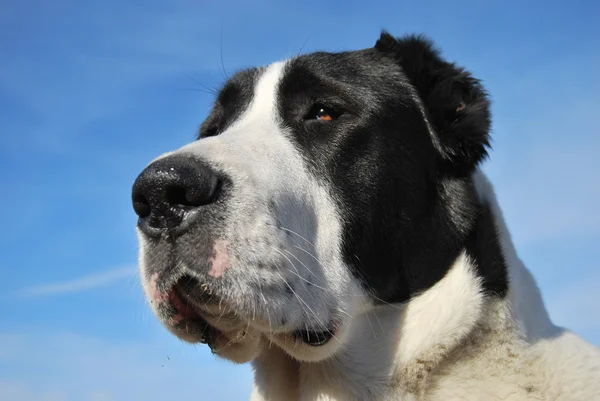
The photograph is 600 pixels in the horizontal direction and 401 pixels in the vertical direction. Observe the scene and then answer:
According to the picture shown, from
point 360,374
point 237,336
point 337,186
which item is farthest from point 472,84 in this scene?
point 237,336

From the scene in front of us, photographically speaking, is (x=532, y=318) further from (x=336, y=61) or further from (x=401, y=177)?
(x=336, y=61)

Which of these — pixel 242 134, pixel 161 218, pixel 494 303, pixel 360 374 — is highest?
pixel 242 134

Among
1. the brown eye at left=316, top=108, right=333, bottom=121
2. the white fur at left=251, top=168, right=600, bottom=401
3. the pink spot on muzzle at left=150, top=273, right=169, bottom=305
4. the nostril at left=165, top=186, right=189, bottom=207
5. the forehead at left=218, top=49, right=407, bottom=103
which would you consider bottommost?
the white fur at left=251, top=168, right=600, bottom=401

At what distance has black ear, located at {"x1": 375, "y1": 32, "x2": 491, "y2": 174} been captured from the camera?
3857 millimetres

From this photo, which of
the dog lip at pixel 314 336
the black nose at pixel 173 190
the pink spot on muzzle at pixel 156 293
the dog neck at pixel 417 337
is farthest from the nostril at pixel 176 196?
the dog neck at pixel 417 337

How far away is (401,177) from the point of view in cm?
365

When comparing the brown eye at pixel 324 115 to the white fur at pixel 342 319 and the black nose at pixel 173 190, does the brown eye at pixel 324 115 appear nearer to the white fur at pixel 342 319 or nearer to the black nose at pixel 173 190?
the white fur at pixel 342 319

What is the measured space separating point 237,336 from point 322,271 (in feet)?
1.60

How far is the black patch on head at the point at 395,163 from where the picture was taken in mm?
3498

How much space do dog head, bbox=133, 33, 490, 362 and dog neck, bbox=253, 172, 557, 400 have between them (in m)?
0.11

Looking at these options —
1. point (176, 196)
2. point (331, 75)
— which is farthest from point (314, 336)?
A: point (331, 75)

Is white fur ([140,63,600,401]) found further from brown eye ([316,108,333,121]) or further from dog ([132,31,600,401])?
brown eye ([316,108,333,121])

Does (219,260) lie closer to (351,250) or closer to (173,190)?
(173,190)

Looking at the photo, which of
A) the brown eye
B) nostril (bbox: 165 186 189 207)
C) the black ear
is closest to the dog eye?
the brown eye
